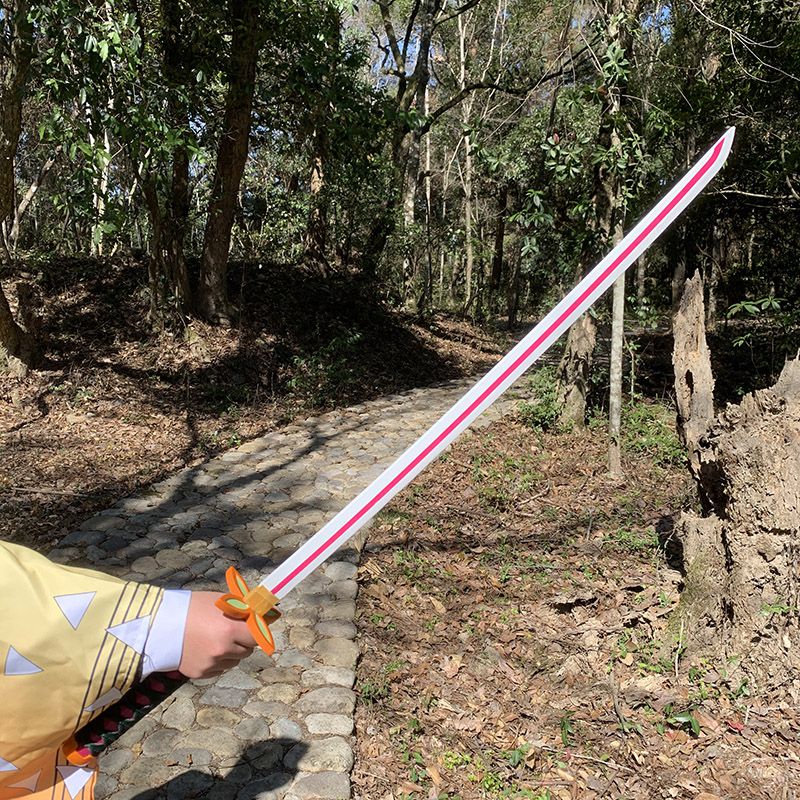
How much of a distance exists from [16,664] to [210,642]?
0.32m

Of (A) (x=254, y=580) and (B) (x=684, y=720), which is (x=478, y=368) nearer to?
(A) (x=254, y=580)

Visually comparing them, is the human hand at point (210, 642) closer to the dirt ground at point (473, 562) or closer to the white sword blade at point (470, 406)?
the white sword blade at point (470, 406)

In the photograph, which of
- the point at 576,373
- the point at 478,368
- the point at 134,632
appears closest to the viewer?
the point at 134,632

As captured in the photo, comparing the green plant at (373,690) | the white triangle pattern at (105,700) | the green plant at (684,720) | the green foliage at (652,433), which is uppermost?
the white triangle pattern at (105,700)

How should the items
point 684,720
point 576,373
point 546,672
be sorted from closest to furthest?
1. point 684,720
2. point 546,672
3. point 576,373

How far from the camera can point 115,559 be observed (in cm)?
487

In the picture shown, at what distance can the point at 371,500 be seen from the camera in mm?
1297

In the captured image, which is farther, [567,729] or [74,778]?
[567,729]

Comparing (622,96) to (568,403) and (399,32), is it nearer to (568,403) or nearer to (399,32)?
(568,403)

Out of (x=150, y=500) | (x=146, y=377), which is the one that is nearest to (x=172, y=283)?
(x=146, y=377)

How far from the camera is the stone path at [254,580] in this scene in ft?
10.2

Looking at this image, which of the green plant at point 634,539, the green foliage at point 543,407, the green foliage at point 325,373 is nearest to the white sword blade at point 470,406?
the green plant at point 634,539

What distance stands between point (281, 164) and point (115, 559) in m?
13.3

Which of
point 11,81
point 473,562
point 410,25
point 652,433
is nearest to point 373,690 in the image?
point 473,562
